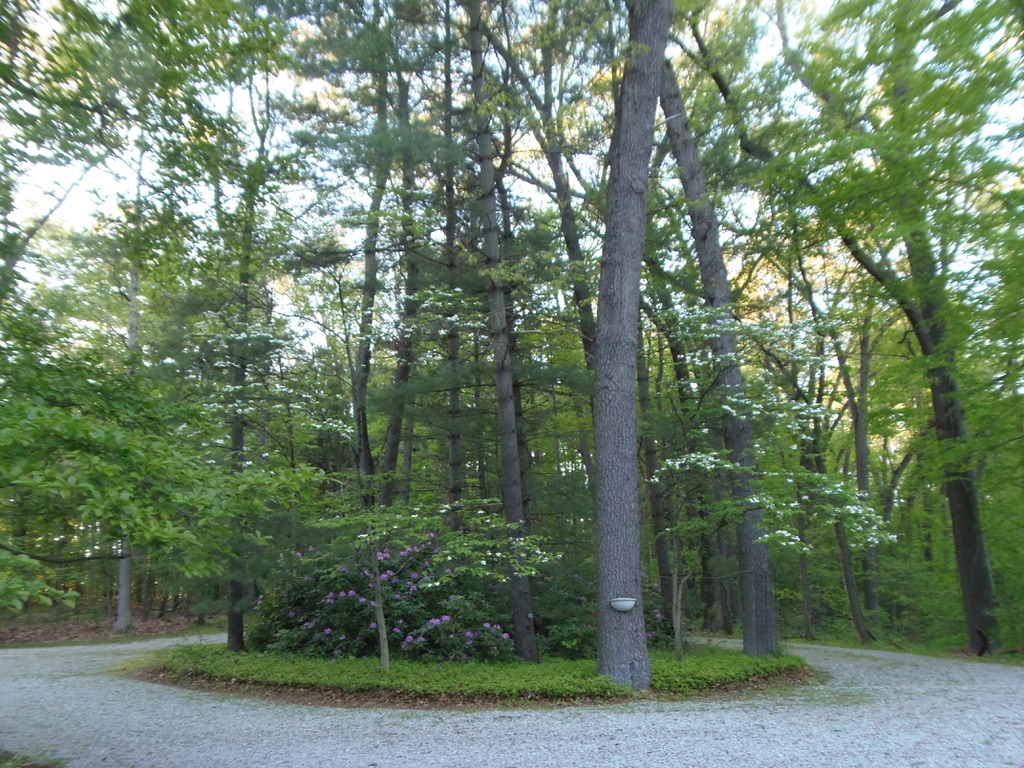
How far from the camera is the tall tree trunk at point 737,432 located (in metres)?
9.62

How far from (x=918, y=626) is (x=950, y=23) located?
16327 mm

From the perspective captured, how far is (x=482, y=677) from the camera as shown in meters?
8.62

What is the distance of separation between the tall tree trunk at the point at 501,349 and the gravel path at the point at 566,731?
3023 millimetres

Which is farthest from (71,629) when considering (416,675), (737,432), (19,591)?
(19,591)

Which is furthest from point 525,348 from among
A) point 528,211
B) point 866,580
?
point 866,580

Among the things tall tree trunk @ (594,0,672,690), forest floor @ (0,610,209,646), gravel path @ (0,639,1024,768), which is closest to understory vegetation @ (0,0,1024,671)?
tall tree trunk @ (594,0,672,690)

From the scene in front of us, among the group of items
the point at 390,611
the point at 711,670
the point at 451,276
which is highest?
the point at 451,276

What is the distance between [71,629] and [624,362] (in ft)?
57.5

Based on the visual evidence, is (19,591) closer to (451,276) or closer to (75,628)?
(451,276)

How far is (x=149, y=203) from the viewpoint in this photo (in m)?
6.89

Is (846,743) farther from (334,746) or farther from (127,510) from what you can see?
(127,510)

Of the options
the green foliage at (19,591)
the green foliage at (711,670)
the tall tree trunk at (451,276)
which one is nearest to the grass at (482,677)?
the green foliage at (711,670)

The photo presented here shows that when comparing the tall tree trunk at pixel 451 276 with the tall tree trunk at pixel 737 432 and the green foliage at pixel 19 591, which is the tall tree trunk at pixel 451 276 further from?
the green foliage at pixel 19 591

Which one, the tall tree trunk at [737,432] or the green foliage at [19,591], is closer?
the green foliage at [19,591]
